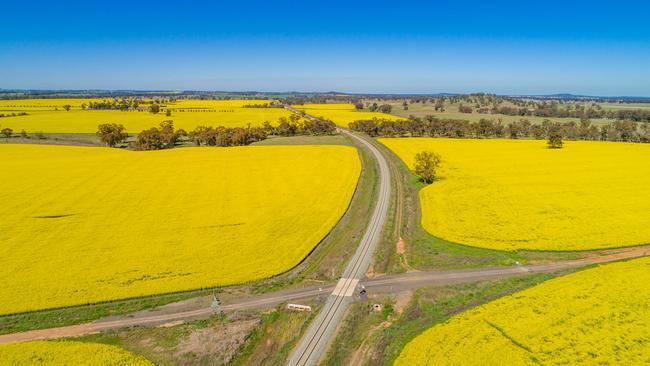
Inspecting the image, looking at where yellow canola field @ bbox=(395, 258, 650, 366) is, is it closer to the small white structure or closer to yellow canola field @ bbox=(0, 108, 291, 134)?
the small white structure

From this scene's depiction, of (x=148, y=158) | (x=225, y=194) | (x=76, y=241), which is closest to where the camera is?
(x=76, y=241)

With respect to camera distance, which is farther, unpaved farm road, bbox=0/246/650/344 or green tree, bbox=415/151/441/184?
green tree, bbox=415/151/441/184

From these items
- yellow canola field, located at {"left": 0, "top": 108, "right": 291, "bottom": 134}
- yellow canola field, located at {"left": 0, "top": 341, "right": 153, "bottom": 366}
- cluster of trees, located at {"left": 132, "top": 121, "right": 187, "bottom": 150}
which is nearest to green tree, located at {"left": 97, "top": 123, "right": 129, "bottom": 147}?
cluster of trees, located at {"left": 132, "top": 121, "right": 187, "bottom": 150}

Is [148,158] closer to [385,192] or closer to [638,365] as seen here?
[385,192]

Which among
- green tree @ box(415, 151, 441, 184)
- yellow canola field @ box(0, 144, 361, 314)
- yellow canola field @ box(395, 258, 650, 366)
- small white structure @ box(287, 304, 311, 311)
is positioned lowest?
small white structure @ box(287, 304, 311, 311)

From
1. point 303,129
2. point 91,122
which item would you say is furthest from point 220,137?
point 91,122

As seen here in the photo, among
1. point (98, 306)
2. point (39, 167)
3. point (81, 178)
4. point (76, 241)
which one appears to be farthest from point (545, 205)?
point (39, 167)

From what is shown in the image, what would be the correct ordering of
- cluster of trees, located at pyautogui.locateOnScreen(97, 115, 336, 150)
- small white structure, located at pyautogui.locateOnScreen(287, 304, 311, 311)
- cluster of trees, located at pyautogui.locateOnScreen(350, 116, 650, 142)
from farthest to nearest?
1. cluster of trees, located at pyautogui.locateOnScreen(350, 116, 650, 142)
2. cluster of trees, located at pyautogui.locateOnScreen(97, 115, 336, 150)
3. small white structure, located at pyautogui.locateOnScreen(287, 304, 311, 311)

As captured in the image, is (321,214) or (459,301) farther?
(321,214)
